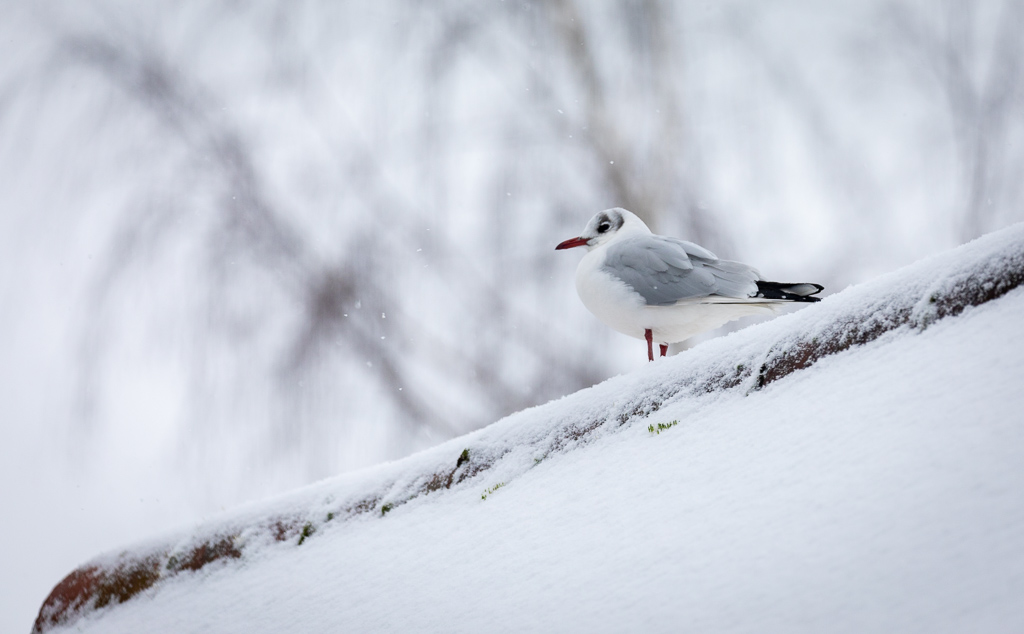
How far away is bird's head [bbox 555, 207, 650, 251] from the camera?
3.31 metres

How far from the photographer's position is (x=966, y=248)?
1.45m

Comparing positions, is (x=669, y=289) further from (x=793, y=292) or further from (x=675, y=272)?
(x=793, y=292)

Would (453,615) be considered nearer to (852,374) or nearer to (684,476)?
(684,476)

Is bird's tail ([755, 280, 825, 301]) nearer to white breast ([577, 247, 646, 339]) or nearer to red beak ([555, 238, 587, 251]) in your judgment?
white breast ([577, 247, 646, 339])

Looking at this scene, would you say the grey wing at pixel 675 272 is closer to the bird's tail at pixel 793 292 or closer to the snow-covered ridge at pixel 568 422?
the bird's tail at pixel 793 292

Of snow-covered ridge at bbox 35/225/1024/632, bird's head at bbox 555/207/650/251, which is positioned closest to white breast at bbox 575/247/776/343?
bird's head at bbox 555/207/650/251

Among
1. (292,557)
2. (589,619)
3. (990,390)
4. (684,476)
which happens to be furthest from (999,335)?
(292,557)

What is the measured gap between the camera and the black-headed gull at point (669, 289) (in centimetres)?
265

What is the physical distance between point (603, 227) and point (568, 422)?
155 centimetres

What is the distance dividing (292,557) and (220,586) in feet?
0.89

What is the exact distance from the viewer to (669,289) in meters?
2.75

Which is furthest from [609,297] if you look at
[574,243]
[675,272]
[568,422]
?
[568,422]

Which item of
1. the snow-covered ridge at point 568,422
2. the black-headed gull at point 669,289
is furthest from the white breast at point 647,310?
the snow-covered ridge at point 568,422

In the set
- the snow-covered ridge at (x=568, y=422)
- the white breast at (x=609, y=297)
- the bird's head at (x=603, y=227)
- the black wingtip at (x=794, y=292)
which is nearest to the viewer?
the snow-covered ridge at (x=568, y=422)
